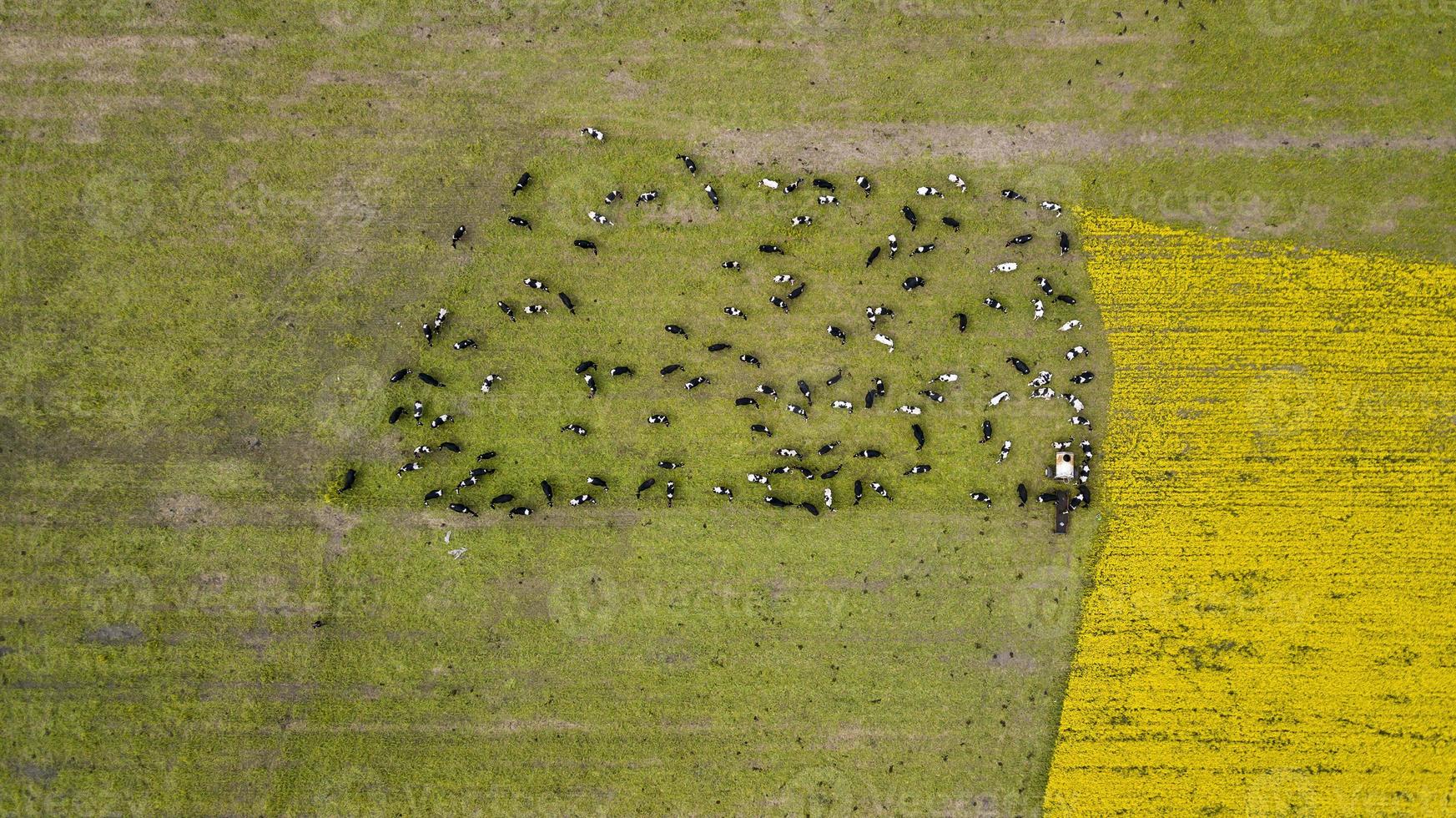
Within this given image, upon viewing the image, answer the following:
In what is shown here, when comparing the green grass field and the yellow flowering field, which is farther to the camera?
the yellow flowering field

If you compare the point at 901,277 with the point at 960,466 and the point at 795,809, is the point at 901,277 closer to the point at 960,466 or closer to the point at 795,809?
the point at 960,466

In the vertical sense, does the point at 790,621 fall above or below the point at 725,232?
below

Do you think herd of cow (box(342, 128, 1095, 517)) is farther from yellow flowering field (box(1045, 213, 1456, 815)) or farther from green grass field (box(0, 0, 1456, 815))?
yellow flowering field (box(1045, 213, 1456, 815))

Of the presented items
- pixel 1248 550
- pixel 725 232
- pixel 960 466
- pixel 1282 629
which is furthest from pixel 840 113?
pixel 1282 629

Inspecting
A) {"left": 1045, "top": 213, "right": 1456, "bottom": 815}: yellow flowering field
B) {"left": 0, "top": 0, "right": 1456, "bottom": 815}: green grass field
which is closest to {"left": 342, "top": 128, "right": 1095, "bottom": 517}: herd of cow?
{"left": 0, "top": 0, "right": 1456, "bottom": 815}: green grass field

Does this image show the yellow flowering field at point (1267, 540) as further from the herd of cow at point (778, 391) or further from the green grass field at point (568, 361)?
the herd of cow at point (778, 391)

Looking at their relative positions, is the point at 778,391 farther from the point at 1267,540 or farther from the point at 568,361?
the point at 1267,540
